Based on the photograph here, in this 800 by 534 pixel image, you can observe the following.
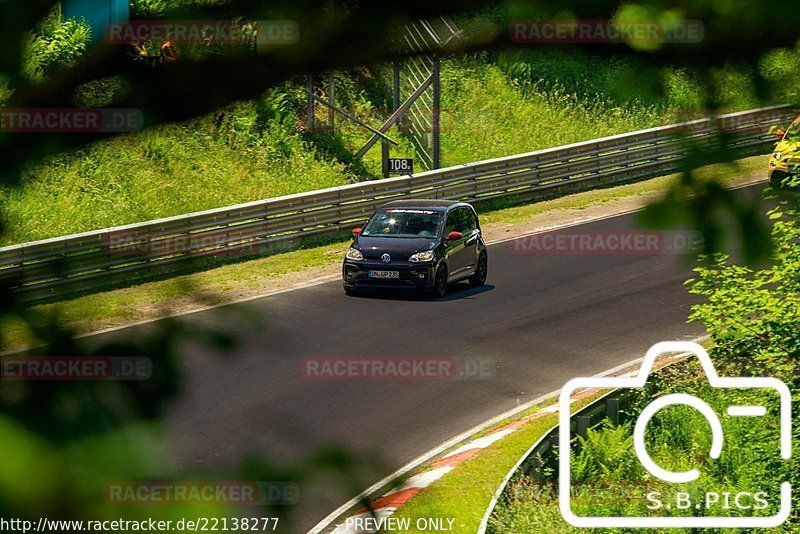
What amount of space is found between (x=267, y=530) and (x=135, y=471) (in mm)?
783

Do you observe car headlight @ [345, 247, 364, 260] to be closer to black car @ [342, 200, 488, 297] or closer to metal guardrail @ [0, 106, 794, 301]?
black car @ [342, 200, 488, 297]

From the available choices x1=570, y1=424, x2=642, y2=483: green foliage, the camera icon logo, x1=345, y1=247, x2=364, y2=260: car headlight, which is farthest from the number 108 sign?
x1=570, y1=424, x2=642, y2=483: green foliage

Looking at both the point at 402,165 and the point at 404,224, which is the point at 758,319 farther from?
the point at 402,165

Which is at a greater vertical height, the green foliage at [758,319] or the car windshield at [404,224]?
the car windshield at [404,224]

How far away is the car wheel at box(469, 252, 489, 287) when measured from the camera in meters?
21.6

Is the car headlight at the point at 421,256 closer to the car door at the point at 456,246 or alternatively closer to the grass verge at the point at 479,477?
the car door at the point at 456,246

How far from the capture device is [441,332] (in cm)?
1816

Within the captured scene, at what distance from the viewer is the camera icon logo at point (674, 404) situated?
10.4 m

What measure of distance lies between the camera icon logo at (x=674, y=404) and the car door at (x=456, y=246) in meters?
5.07

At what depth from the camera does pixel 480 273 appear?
21.7m

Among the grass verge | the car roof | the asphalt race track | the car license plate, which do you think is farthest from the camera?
the car roof

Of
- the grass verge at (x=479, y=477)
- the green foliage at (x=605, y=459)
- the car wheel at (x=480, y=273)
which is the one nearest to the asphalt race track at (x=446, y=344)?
the car wheel at (x=480, y=273)

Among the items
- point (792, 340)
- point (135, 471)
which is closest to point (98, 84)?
point (135, 471)

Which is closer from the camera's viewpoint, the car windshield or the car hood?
the car hood
